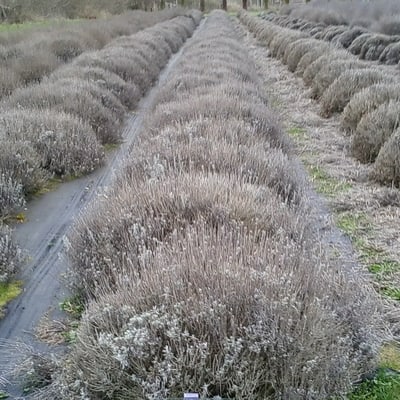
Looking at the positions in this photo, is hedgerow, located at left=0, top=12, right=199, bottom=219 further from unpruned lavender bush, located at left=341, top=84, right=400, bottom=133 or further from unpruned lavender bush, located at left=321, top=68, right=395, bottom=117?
unpruned lavender bush, located at left=321, top=68, right=395, bottom=117

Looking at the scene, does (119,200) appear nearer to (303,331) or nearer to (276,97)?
(303,331)

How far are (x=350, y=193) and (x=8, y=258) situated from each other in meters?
3.87

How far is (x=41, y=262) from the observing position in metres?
4.92

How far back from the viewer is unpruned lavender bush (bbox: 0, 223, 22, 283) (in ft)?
14.5

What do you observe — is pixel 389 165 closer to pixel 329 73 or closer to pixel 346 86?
pixel 346 86

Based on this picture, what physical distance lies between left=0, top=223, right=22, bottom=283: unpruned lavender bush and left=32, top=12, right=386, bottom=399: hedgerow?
65cm

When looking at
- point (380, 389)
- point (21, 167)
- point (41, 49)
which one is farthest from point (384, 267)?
point (41, 49)

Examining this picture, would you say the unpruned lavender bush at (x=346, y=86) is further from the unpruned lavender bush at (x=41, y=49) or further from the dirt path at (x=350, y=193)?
the unpruned lavender bush at (x=41, y=49)

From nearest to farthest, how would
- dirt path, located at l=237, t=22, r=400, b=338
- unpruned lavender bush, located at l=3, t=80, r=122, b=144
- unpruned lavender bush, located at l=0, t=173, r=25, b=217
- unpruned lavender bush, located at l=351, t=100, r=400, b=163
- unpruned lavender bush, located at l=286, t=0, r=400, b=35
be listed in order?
1. dirt path, located at l=237, t=22, r=400, b=338
2. unpruned lavender bush, located at l=0, t=173, r=25, b=217
3. unpruned lavender bush, located at l=351, t=100, r=400, b=163
4. unpruned lavender bush, located at l=3, t=80, r=122, b=144
5. unpruned lavender bush, located at l=286, t=0, r=400, b=35

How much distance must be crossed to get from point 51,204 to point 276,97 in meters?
7.74

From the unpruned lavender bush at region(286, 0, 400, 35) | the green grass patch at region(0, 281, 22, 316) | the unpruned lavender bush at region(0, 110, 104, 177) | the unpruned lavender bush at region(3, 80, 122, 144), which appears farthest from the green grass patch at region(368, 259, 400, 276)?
the unpruned lavender bush at region(286, 0, 400, 35)

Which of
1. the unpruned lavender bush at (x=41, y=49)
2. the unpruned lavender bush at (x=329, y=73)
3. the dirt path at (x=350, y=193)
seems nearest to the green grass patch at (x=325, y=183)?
the dirt path at (x=350, y=193)

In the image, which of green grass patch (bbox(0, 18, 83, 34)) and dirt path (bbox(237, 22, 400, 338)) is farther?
green grass patch (bbox(0, 18, 83, 34))

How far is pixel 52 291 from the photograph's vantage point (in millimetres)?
4395
